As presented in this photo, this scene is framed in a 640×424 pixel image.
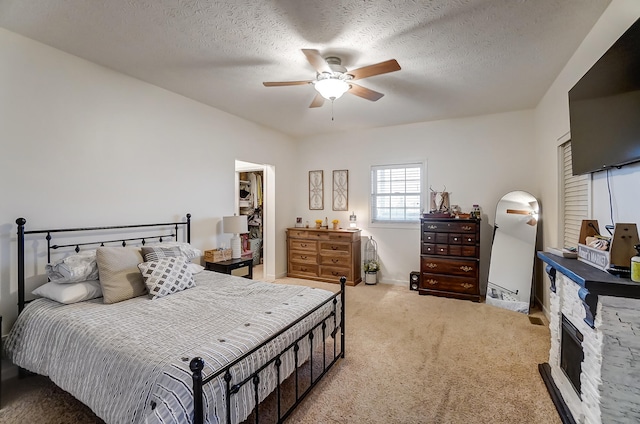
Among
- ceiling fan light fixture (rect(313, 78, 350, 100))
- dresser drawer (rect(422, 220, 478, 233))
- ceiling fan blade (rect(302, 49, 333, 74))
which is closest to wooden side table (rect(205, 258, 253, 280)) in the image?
ceiling fan light fixture (rect(313, 78, 350, 100))

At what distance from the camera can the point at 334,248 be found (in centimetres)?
511

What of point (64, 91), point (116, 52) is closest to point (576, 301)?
point (116, 52)

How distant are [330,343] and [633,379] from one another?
2121 millimetres

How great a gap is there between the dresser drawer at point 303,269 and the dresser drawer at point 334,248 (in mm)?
340

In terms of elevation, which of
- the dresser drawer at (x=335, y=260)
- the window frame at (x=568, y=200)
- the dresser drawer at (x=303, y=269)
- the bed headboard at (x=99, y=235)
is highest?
the window frame at (x=568, y=200)

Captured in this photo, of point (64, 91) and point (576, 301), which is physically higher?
point (64, 91)

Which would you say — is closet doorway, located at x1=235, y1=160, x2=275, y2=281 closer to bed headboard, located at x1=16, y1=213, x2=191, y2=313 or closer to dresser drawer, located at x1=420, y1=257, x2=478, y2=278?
bed headboard, located at x1=16, y1=213, x2=191, y2=313

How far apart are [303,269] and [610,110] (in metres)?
4.49

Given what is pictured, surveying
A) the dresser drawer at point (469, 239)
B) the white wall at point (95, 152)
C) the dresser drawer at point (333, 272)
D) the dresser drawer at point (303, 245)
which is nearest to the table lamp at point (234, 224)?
the white wall at point (95, 152)

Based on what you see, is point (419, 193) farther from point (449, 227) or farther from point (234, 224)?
point (234, 224)

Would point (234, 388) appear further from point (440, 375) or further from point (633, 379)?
point (633, 379)

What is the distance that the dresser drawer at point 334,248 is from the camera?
5.02 m

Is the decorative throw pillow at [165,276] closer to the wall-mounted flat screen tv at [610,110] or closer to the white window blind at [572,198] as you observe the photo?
the wall-mounted flat screen tv at [610,110]

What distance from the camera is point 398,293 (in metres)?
4.54
